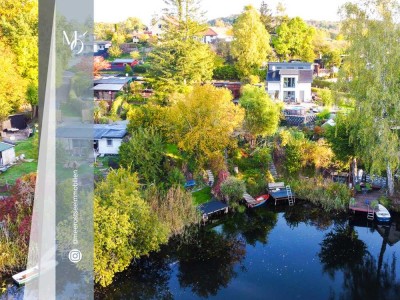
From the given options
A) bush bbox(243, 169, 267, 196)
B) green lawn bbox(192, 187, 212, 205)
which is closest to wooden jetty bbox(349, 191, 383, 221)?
bush bbox(243, 169, 267, 196)

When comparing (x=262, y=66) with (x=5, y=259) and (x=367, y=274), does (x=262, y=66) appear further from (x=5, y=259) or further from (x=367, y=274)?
(x=5, y=259)

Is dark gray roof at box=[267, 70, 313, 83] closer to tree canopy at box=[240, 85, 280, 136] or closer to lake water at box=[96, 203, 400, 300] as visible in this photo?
tree canopy at box=[240, 85, 280, 136]

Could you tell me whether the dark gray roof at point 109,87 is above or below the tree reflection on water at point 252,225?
above

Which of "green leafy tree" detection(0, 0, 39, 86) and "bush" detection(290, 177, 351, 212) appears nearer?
"bush" detection(290, 177, 351, 212)

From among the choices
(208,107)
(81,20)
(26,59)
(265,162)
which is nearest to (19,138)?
(26,59)

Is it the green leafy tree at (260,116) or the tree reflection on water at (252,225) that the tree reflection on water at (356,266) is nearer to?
the tree reflection on water at (252,225)

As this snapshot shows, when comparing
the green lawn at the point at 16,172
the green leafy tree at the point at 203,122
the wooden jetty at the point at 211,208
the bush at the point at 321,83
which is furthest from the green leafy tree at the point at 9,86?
the bush at the point at 321,83
